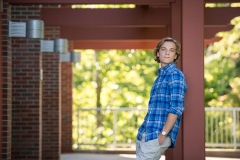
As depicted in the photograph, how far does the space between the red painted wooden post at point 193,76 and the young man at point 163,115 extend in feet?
2.67

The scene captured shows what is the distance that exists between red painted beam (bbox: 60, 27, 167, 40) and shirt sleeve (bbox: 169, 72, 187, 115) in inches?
280

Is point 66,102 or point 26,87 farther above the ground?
point 26,87

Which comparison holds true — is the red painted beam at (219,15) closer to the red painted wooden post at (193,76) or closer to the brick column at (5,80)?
the brick column at (5,80)

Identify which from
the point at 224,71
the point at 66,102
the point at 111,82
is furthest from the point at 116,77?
the point at 66,102

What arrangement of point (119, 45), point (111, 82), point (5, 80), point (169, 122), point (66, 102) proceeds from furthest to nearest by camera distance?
point (111, 82) → point (66, 102) → point (119, 45) → point (5, 80) → point (169, 122)

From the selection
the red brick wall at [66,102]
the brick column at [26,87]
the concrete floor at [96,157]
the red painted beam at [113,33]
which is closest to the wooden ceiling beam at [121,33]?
the red painted beam at [113,33]

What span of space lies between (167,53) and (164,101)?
1.28 ft

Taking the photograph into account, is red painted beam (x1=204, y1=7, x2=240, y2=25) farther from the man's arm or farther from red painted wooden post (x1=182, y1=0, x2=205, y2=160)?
the man's arm

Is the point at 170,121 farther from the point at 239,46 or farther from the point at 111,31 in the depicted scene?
the point at 239,46

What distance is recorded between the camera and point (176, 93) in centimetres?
457

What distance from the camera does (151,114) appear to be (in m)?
4.65

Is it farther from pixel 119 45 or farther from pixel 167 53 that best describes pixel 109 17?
pixel 167 53

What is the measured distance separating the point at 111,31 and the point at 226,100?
11268 mm

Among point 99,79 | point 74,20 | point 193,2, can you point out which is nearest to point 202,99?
point 193,2
